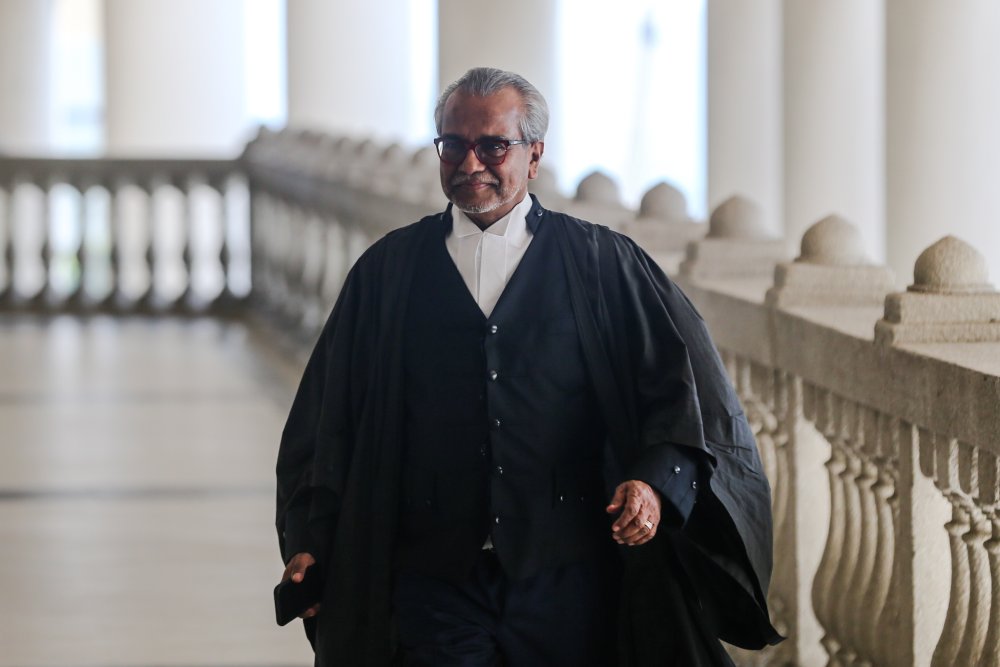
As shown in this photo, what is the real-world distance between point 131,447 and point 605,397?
6407mm

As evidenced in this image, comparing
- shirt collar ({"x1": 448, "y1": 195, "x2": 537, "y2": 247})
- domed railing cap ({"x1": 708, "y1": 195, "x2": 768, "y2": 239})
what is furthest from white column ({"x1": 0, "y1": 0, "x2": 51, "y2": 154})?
shirt collar ({"x1": 448, "y1": 195, "x2": 537, "y2": 247})

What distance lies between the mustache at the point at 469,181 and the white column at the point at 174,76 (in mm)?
14705

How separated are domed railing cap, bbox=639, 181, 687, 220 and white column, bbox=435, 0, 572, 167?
230 inches

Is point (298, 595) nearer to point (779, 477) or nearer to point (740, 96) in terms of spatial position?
point (779, 477)

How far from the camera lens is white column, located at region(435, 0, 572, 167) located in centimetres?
1240

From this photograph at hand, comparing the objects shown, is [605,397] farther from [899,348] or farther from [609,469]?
[899,348]

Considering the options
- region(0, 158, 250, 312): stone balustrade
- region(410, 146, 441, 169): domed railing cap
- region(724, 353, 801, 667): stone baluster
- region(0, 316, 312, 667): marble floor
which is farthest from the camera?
region(0, 158, 250, 312): stone balustrade

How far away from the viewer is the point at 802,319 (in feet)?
15.2

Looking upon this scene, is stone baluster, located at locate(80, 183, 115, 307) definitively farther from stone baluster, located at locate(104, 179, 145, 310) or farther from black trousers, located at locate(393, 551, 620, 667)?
black trousers, located at locate(393, 551, 620, 667)

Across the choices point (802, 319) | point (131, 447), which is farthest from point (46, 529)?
point (802, 319)

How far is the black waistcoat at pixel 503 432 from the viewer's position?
330cm

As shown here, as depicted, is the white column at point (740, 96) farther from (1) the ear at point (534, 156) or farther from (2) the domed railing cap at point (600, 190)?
(1) the ear at point (534, 156)

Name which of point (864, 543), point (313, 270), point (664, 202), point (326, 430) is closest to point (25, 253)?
point (313, 270)

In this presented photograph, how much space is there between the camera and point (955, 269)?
4020 millimetres
